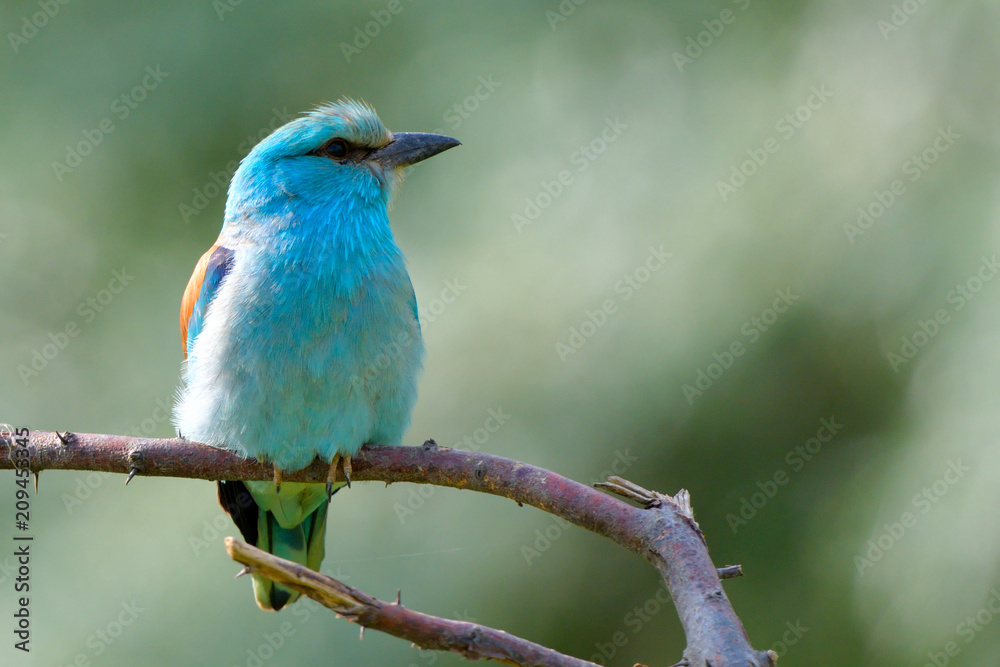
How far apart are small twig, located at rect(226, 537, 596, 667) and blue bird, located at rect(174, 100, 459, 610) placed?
1.16 m

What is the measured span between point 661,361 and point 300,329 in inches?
77.5

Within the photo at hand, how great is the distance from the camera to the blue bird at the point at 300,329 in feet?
8.90

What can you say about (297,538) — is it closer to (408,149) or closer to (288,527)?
(288,527)

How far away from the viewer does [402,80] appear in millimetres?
5621

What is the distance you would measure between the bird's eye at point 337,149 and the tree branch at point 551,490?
47.7 inches

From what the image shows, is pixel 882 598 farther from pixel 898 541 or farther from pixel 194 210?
pixel 194 210

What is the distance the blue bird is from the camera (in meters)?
2.71

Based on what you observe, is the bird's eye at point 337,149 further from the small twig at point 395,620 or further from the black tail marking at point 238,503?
the small twig at point 395,620

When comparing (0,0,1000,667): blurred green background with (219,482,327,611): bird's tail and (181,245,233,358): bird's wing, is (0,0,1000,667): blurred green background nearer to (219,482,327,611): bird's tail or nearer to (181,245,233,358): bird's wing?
(219,482,327,611): bird's tail

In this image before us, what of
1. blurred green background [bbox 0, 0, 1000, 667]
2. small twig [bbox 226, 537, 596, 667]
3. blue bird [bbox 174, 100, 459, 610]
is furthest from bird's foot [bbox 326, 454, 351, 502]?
blurred green background [bbox 0, 0, 1000, 667]

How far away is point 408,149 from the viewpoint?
3418mm

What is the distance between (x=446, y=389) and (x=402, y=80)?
2.36m

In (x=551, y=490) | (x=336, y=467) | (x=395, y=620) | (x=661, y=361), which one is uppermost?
(x=661, y=361)

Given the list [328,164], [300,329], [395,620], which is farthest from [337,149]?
[395,620]
